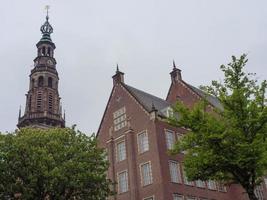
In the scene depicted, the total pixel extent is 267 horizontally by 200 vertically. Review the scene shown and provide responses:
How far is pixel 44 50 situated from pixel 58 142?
52161mm

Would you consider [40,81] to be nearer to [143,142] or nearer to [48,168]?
[143,142]

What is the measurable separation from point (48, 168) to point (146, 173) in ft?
41.5

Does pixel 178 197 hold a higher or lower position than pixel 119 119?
lower

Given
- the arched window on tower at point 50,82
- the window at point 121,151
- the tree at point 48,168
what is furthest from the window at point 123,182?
the arched window on tower at point 50,82

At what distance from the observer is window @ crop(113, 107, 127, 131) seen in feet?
143

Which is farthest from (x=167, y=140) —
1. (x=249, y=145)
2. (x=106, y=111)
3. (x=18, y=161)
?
(x=249, y=145)

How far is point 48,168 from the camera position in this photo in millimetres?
29094

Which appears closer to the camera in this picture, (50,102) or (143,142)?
(143,142)

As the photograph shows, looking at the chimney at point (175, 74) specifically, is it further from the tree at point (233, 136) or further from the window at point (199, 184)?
the tree at point (233, 136)

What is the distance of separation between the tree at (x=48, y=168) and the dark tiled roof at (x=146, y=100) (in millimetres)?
12079

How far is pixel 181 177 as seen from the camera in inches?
1540

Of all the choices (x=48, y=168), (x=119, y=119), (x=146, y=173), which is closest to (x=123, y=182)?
(x=146, y=173)

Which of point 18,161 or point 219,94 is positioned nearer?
point 219,94

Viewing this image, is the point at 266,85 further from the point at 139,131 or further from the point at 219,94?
the point at 139,131
